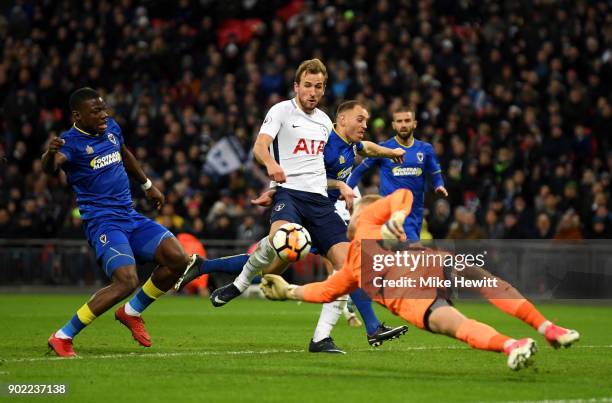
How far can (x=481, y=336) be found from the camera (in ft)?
27.7

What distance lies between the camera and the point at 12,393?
309 inches

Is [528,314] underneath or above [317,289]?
underneath

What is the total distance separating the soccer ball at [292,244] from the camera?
32.6 feet

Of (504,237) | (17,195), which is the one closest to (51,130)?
(17,195)

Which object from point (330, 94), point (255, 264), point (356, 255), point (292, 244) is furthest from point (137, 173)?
point (330, 94)

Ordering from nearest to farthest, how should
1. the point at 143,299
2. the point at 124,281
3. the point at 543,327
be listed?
the point at 543,327
the point at 124,281
the point at 143,299

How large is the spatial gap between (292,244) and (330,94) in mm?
15132

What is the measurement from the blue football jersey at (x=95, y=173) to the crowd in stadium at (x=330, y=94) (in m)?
11.3

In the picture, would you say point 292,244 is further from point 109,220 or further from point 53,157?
point 53,157

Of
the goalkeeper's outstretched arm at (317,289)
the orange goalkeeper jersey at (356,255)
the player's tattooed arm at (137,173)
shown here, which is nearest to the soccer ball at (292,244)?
the goalkeeper's outstretched arm at (317,289)

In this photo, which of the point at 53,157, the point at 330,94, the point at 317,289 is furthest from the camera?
the point at 330,94

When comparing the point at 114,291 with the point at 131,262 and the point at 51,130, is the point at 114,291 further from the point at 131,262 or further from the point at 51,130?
the point at 51,130

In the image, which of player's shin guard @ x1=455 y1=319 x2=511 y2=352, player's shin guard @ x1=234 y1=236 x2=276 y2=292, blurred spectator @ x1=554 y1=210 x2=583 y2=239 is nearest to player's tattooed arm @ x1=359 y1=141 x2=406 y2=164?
player's shin guard @ x1=234 y1=236 x2=276 y2=292

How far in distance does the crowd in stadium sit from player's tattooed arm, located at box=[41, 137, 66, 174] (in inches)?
471
